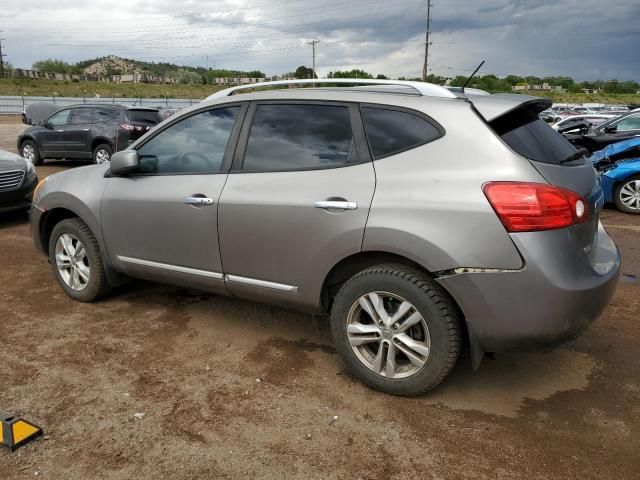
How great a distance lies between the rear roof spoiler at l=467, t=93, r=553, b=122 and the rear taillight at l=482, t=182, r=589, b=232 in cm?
43

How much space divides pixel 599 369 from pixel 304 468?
2084 millimetres

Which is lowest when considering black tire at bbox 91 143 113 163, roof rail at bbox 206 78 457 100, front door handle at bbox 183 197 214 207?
black tire at bbox 91 143 113 163

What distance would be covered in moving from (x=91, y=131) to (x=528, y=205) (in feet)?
43.0

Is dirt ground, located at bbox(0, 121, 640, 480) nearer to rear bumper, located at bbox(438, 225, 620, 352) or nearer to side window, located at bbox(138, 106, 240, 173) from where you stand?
rear bumper, located at bbox(438, 225, 620, 352)

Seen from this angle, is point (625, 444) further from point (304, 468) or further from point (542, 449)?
point (304, 468)

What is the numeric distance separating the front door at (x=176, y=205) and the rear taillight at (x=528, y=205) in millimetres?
1745

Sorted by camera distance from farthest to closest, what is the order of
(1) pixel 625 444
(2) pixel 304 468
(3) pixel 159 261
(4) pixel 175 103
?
(4) pixel 175 103 → (3) pixel 159 261 → (1) pixel 625 444 → (2) pixel 304 468

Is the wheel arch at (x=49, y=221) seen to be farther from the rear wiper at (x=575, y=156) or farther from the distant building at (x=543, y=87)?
the distant building at (x=543, y=87)

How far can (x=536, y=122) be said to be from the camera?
3.09m

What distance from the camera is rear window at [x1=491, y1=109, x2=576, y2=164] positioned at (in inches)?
109

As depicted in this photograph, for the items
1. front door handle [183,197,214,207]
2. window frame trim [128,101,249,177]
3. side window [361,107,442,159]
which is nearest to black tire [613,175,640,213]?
side window [361,107,442,159]

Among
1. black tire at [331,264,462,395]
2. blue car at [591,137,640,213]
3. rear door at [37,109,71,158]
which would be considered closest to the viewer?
black tire at [331,264,462,395]

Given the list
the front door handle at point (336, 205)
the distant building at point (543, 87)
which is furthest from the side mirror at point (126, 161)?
the distant building at point (543, 87)

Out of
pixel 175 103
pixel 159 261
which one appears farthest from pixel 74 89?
pixel 159 261
